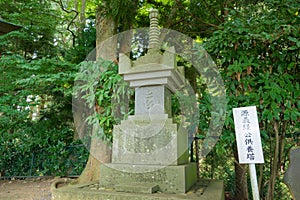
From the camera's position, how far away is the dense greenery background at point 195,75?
10.2 ft

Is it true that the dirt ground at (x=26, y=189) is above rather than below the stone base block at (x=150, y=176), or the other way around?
below

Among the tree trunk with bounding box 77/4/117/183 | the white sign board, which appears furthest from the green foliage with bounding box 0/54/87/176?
the white sign board

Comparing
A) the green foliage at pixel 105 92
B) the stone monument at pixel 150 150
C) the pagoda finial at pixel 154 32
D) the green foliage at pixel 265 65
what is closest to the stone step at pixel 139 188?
the stone monument at pixel 150 150

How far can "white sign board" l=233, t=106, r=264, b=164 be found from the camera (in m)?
2.45

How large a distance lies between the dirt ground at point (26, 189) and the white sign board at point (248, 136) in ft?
13.1

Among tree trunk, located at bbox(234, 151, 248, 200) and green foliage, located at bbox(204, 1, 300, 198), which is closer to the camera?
green foliage, located at bbox(204, 1, 300, 198)

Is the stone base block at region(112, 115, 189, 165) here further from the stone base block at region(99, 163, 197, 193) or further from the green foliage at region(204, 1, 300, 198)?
the green foliage at region(204, 1, 300, 198)

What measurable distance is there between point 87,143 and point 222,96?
13.9 feet

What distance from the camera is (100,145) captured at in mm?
4500

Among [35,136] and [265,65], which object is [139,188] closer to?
[265,65]

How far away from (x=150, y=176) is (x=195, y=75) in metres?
3.81

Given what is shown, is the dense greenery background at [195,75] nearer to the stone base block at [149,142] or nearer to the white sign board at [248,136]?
the white sign board at [248,136]

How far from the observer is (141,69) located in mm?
3068

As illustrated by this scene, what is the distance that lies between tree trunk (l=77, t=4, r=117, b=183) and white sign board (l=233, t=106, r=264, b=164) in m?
2.60
